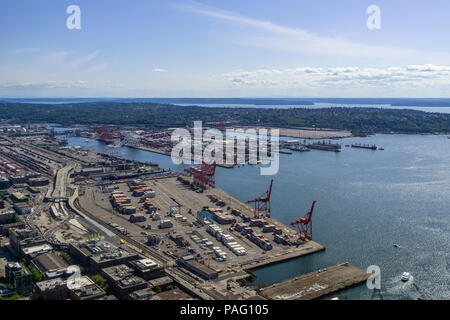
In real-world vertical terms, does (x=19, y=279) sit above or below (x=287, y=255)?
above

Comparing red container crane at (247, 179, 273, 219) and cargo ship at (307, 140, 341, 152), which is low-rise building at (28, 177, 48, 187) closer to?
red container crane at (247, 179, 273, 219)

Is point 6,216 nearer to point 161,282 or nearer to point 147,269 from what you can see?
point 147,269

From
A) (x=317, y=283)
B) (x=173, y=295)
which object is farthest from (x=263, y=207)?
(x=173, y=295)

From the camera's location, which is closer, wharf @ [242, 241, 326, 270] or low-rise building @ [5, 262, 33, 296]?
low-rise building @ [5, 262, 33, 296]

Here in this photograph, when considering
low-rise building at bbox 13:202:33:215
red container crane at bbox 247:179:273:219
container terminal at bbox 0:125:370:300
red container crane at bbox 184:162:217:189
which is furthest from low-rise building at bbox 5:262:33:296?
red container crane at bbox 184:162:217:189

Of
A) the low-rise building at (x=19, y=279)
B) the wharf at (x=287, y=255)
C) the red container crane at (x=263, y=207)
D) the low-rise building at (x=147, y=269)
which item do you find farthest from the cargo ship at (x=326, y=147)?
the low-rise building at (x=19, y=279)

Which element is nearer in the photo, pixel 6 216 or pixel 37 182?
pixel 6 216
